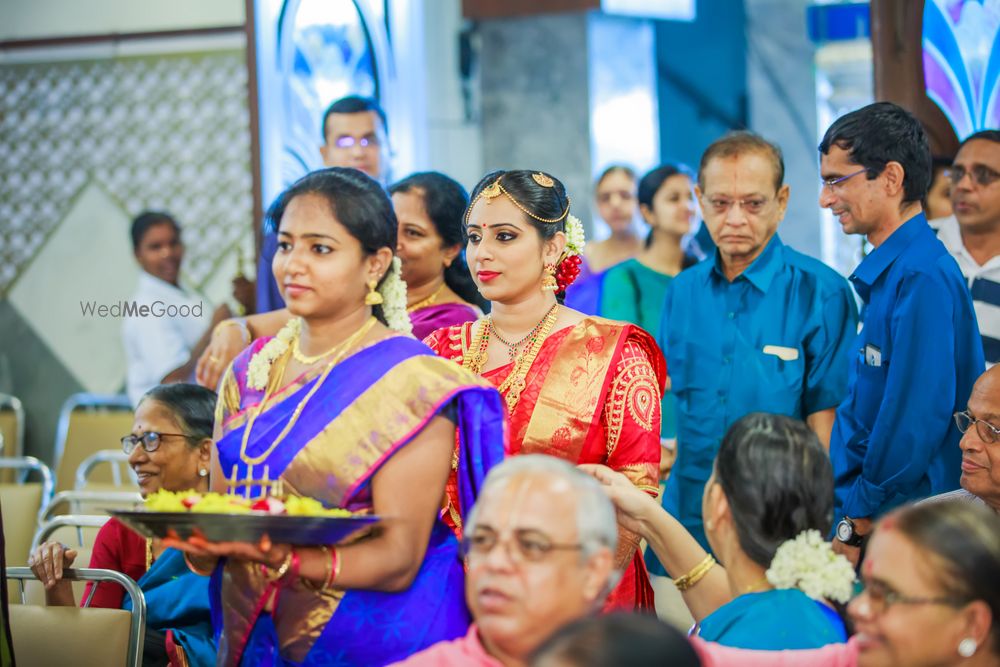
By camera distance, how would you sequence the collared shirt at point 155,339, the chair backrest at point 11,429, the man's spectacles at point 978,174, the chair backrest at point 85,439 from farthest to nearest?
the chair backrest at point 11,429, the collared shirt at point 155,339, the chair backrest at point 85,439, the man's spectacles at point 978,174

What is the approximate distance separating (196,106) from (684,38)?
2.61 metres

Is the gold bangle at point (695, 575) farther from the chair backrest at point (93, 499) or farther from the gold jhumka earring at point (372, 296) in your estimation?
the chair backrest at point (93, 499)

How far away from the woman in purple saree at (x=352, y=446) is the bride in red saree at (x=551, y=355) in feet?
1.54

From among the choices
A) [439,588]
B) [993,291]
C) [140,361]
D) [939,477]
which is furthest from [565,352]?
[140,361]

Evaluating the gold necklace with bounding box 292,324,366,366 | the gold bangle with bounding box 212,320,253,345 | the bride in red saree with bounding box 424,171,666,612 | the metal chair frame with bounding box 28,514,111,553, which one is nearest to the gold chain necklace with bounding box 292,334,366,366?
the gold necklace with bounding box 292,324,366,366

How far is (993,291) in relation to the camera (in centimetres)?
387

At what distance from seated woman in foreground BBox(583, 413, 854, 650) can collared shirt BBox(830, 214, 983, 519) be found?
0.97 metres

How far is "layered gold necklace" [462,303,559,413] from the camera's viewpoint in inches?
111

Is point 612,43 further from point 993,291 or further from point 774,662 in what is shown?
point 774,662

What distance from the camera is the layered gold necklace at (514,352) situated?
282cm

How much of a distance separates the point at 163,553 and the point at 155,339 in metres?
2.69

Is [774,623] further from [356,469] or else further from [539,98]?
[539,98]

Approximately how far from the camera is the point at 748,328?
11.4 ft

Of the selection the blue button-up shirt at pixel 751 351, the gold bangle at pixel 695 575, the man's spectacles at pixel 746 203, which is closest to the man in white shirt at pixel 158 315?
the blue button-up shirt at pixel 751 351
